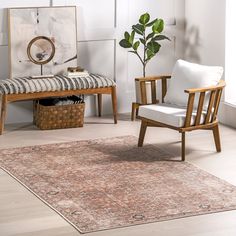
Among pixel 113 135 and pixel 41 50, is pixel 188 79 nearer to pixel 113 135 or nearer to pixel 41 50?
pixel 113 135

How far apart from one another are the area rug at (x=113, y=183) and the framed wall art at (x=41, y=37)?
1102 mm

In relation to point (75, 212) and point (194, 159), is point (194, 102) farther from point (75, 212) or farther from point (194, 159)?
point (75, 212)

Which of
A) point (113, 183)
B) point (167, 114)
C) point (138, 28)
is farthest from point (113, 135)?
point (113, 183)

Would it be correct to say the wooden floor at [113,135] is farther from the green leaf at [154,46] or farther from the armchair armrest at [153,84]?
the green leaf at [154,46]

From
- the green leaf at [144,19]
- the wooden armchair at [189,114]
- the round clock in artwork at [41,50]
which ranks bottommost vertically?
the wooden armchair at [189,114]

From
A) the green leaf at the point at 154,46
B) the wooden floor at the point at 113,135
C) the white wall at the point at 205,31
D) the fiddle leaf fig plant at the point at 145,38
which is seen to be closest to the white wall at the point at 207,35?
the white wall at the point at 205,31

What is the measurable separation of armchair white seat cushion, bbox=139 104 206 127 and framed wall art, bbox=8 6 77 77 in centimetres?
144

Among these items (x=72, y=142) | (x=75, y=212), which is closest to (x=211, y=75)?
(x=72, y=142)

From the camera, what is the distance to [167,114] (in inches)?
270

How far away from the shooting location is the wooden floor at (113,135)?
17.0 ft

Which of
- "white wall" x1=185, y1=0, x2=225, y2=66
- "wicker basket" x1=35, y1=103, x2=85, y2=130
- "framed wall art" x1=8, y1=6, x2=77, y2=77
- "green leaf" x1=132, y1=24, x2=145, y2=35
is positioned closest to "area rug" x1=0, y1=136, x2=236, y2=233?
"wicker basket" x1=35, y1=103, x2=85, y2=130

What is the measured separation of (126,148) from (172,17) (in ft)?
6.97

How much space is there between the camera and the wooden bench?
25.0 ft

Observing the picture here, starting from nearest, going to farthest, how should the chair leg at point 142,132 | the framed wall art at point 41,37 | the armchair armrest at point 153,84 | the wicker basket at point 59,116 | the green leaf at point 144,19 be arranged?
1. the chair leg at point 142,132
2. the armchair armrest at point 153,84
3. the wicker basket at point 59,116
4. the framed wall art at point 41,37
5. the green leaf at point 144,19
